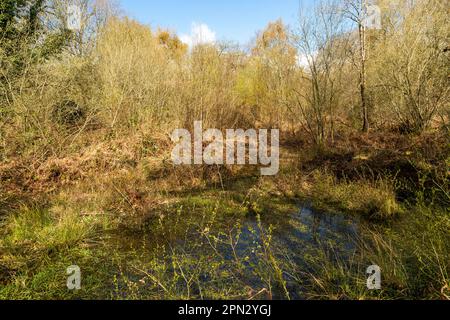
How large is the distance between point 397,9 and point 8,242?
13008 mm

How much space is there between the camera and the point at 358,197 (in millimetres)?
5703

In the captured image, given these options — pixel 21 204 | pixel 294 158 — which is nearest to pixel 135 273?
pixel 21 204

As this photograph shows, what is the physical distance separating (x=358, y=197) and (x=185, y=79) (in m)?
6.96

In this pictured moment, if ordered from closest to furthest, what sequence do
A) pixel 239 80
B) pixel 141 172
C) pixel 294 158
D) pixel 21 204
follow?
pixel 21 204 < pixel 141 172 < pixel 294 158 < pixel 239 80

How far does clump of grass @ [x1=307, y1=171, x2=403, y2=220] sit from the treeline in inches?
109

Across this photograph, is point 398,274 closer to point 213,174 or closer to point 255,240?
point 255,240

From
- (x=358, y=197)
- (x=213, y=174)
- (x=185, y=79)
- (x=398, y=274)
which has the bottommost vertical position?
(x=398, y=274)

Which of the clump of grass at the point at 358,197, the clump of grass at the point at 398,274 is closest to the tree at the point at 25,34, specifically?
the clump of grass at the point at 358,197

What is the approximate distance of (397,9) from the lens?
9.82 m

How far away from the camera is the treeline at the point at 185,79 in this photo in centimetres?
736

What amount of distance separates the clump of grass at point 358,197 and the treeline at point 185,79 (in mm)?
2766

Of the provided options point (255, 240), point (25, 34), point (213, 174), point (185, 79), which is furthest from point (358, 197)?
point (25, 34)

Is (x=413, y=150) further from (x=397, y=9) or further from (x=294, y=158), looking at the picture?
(x=397, y=9)

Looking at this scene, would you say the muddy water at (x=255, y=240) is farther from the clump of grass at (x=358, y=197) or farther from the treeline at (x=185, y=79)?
the treeline at (x=185, y=79)
